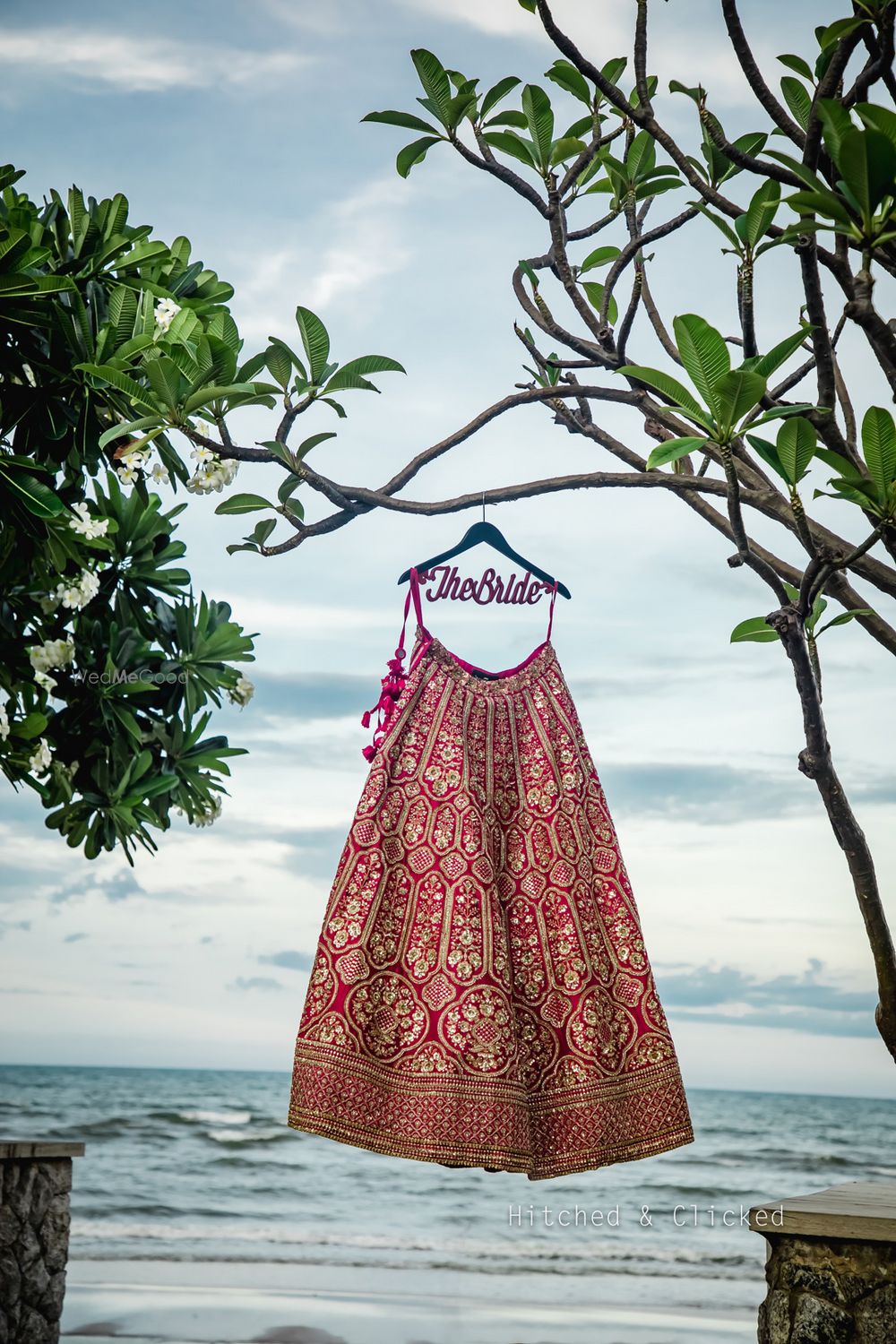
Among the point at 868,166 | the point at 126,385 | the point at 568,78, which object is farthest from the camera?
the point at 568,78

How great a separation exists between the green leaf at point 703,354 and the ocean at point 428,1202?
433cm

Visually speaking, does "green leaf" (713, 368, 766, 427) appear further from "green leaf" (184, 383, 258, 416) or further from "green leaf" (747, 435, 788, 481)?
"green leaf" (184, 383, 258, 416)

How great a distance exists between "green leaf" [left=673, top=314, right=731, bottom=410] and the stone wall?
1449mm

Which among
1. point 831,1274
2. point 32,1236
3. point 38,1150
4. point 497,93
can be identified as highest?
point 497,93

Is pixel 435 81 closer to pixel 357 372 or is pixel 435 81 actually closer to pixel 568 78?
pixel 568 78

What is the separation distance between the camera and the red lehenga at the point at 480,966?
1.52m

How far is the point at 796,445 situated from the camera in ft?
3.87

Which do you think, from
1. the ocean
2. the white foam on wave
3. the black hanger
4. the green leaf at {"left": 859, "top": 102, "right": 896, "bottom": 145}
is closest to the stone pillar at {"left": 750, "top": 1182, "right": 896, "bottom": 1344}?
the black hanger

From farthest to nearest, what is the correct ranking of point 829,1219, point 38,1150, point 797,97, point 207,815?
point 38,1150 → point 207,815 → point 829,1219 → point 797,97

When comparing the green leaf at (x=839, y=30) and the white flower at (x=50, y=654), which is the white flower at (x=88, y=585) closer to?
the white flower at (x=50, y=654)

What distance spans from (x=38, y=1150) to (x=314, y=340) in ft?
9.67

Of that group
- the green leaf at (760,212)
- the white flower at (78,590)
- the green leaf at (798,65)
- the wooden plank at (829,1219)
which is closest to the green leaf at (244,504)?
the green leaf at (760,212)

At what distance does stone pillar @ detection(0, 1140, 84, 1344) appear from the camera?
3475 mm

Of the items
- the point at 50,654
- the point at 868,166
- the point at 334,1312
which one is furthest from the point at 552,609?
the point at 334,1312
